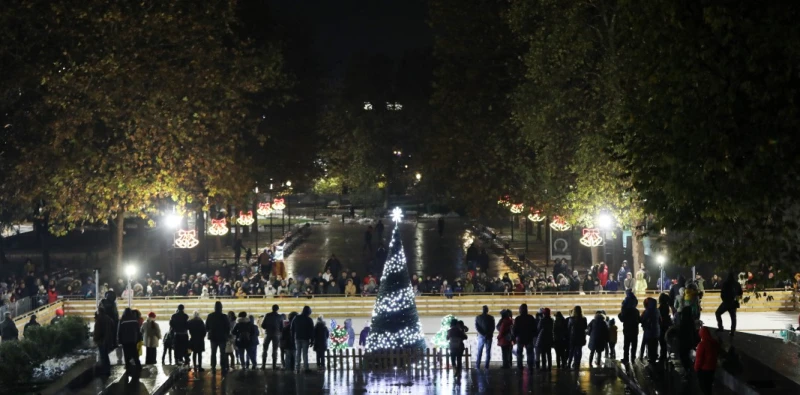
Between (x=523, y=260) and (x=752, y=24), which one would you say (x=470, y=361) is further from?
(x=523, y=260)

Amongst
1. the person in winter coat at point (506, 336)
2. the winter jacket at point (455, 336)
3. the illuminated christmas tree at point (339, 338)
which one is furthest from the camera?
the illuminated christmas tree at point (339, 338)

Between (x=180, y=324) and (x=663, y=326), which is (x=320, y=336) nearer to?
(x=180, y=324)

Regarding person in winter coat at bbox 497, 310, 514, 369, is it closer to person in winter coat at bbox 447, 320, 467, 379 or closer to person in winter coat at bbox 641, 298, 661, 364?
person in winter coat at bbox 447, 320, 467, 379

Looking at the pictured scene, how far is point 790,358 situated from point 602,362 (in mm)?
4917

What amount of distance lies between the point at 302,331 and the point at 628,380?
6.43 meters

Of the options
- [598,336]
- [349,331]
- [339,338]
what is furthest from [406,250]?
[598,336]

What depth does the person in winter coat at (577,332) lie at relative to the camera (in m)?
24.1

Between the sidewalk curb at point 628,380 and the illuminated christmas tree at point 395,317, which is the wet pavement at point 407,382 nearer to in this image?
the sidewalk curb at point 628,380

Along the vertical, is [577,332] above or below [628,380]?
above

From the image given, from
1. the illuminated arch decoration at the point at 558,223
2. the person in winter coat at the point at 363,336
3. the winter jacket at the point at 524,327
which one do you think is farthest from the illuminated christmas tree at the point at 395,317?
the illuminated arch decoration at the point at 558,223

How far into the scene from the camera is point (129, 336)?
23578mm

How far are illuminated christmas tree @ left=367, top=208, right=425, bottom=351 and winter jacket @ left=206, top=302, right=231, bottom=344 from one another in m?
3.11

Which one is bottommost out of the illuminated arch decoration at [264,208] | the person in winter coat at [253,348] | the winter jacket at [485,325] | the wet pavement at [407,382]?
the wet pavement at [407,382]

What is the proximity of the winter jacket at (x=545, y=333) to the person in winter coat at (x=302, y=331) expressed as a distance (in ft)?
15.0
